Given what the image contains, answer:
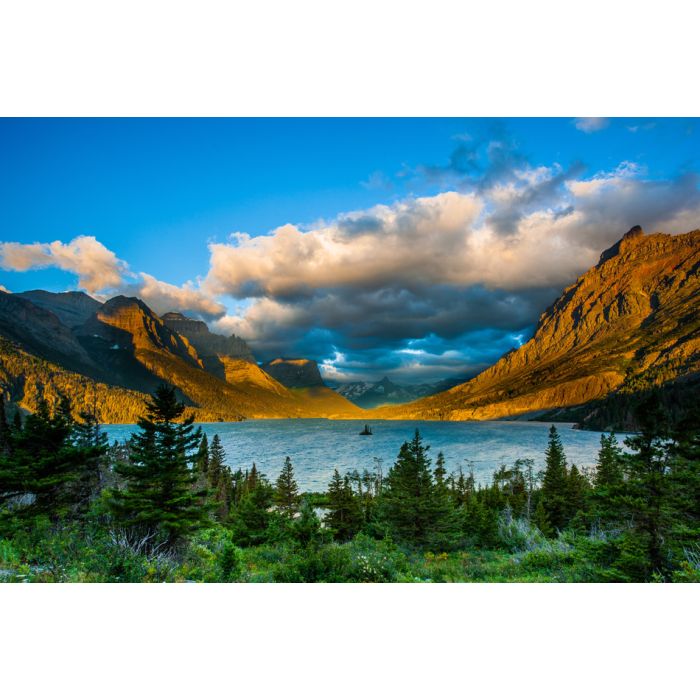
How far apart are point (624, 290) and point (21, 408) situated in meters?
17.6

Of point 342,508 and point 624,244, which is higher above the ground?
point 624,244

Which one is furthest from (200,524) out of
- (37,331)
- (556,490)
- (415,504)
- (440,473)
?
(556,490)

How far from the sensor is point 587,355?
46.3 ft

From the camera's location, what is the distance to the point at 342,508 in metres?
11.9

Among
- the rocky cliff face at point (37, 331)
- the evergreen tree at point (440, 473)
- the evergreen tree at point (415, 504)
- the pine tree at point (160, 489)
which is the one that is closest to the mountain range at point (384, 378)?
the rocky cliff face at point (37, 331)

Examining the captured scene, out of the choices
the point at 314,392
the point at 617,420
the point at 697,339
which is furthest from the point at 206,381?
the point at 697,339

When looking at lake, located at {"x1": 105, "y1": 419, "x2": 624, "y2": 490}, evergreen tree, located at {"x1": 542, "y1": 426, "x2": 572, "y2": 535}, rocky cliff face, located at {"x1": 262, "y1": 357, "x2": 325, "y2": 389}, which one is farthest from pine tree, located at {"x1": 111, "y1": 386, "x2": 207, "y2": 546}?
evergreen tree, located at {"x1": 542, "y1": 426, "x2": 572, "y2": 535}

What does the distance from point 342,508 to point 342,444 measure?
2094mm

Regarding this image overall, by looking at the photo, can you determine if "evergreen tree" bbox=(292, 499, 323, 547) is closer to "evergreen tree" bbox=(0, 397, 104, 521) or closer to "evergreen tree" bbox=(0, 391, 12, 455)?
"evergreen tree" bbox=(0, 397, 104, 521)

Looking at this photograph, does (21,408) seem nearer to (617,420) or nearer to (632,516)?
(632,516)

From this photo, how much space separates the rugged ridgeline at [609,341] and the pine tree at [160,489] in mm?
8666

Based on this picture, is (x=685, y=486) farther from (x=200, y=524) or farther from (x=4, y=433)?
(x=4, y=433)

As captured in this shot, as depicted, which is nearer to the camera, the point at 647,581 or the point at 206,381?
the point at 647,581

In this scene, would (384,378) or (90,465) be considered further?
(384,378)
